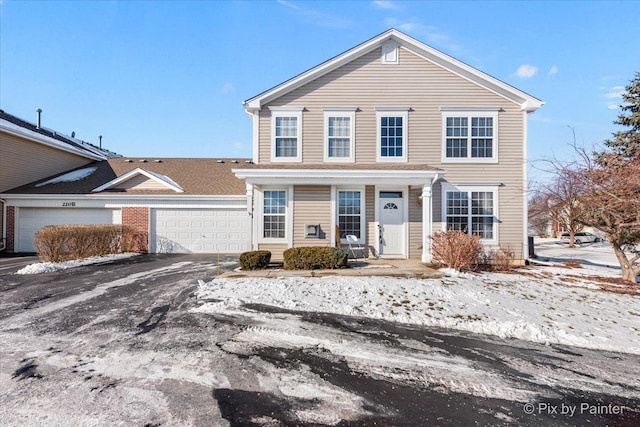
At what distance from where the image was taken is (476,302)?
641 centimetres

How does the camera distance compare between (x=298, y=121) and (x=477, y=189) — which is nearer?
(x=477, y=189)

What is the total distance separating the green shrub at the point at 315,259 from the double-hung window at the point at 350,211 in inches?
84.5

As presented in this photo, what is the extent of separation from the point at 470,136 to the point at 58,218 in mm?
18579

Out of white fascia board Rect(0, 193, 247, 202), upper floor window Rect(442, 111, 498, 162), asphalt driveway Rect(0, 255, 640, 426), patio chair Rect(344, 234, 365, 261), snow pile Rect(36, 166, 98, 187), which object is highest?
upper floor window Rect(442, 111, 498, 162)

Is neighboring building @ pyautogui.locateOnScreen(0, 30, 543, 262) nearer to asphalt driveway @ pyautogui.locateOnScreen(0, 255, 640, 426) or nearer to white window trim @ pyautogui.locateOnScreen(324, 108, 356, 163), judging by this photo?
white window trim @ pyautogui.locateOnScreen(324, 108, 356, 163)

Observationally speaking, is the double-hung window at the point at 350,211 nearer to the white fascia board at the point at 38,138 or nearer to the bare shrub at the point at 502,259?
the bare shrub at the point at 502,259

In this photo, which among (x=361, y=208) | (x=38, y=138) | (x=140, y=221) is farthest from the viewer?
(x=38, y=138)

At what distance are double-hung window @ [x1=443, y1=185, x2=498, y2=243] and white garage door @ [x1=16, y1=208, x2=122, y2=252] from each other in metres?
14.7

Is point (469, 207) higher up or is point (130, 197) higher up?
point (130, 197)

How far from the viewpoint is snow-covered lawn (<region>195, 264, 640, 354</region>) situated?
5082mm

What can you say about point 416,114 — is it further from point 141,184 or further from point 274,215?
point 141,184

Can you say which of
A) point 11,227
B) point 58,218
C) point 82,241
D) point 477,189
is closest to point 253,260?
point 82,241

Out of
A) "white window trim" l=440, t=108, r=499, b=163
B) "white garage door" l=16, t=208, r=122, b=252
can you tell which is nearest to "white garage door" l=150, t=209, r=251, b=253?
"white garage door" l=16, t=208, r=122, b=252

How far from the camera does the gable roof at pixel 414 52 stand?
444 inches
